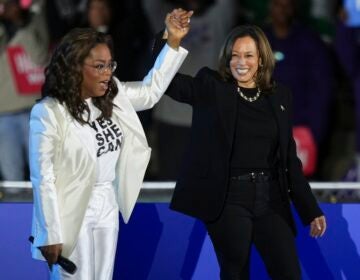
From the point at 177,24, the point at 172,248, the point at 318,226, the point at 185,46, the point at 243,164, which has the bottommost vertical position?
the point at 172,248

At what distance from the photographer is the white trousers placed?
5449mm

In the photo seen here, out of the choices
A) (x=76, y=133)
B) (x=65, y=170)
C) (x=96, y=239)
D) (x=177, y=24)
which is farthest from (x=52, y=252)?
(x=177, y=24)

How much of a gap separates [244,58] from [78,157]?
92cm

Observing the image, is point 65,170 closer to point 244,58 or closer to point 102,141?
point 102,141

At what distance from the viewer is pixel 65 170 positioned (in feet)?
17.8

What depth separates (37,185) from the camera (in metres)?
5.33

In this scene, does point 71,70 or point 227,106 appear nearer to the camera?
point 71,70

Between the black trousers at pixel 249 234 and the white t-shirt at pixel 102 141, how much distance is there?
1.85 ft

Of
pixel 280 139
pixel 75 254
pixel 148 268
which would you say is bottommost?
pixel 148 268

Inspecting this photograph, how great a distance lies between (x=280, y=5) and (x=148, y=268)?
8.15 feet

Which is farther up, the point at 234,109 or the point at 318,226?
the point at 234,109

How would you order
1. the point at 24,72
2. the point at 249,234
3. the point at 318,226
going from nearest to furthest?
the point at 249,234
the point at 318,226
the point at 24,72

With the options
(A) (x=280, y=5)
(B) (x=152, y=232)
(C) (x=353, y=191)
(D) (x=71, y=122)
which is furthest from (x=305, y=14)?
(D) (x=71, y=122)

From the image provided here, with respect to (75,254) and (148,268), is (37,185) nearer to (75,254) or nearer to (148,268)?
(75,254)
